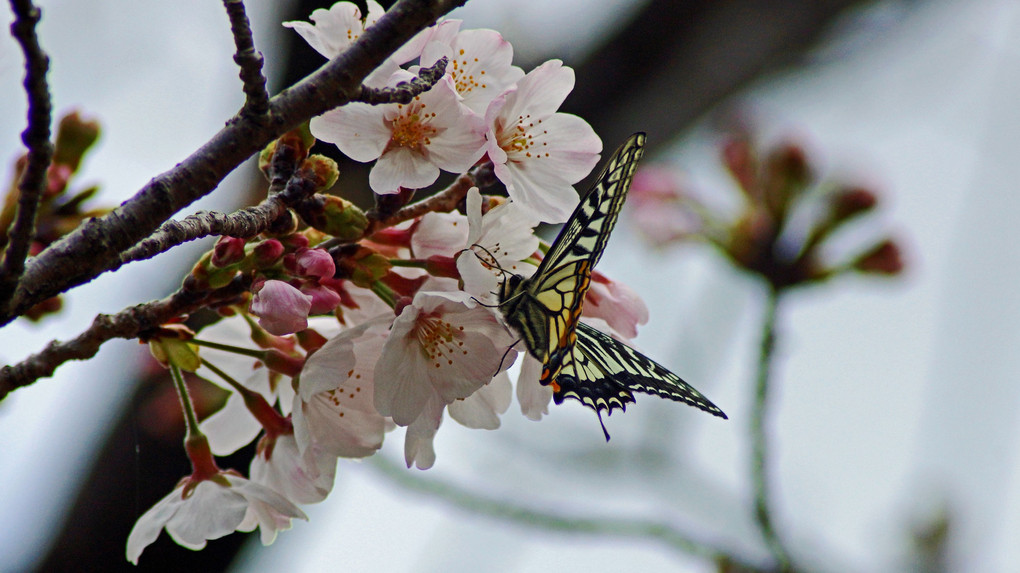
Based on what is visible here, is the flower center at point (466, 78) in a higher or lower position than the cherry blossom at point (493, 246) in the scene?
higher

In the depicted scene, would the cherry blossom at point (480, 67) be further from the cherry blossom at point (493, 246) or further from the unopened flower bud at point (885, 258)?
the unopened flower bud at point (885, 258)

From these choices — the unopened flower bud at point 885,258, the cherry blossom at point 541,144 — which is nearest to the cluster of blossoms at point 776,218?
the unopened flower bud at point 885,258

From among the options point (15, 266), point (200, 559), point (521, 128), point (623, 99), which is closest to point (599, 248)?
point (521, 128)

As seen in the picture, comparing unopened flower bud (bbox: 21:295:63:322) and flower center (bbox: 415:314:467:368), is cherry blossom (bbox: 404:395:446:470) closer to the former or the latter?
flower center (bbox: 415:314:467:368)

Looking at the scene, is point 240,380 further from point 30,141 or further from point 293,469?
point 30,141

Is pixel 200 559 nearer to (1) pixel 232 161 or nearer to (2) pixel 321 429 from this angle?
(2) pixel 321 429
